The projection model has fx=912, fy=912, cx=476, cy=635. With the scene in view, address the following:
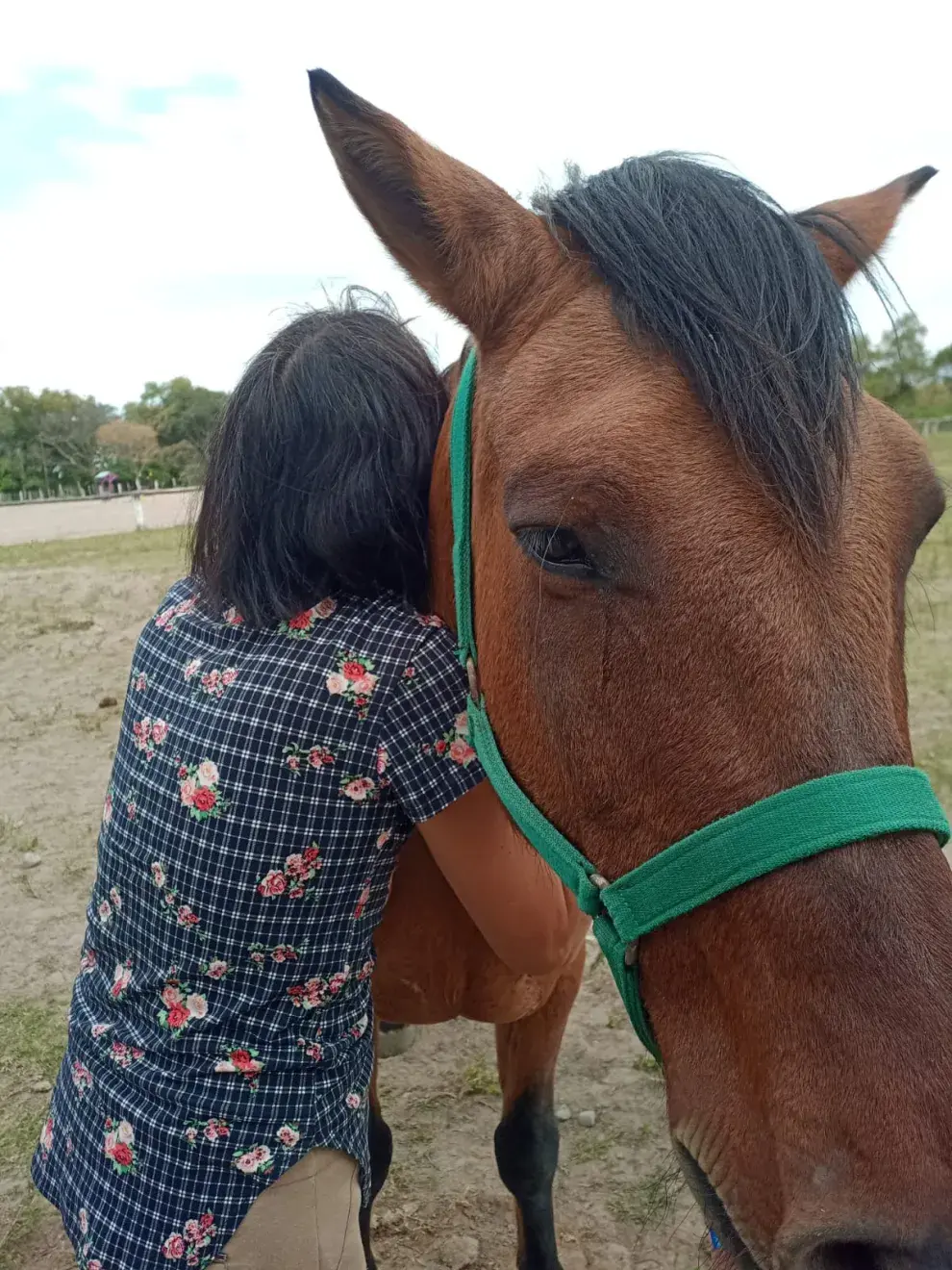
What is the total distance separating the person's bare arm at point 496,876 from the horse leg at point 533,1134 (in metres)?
0.99

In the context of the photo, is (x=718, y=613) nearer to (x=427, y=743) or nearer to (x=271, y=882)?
(x=427, y=743)

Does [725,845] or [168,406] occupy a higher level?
[168,406]

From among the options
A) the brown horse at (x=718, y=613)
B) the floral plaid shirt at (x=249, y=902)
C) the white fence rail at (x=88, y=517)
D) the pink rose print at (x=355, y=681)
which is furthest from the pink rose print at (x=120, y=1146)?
the white fence rail at (x=88, y=517)

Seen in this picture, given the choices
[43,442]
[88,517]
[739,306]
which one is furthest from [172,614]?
[43,442]

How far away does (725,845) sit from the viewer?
1.12 metres

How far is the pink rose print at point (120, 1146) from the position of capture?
1.65 m

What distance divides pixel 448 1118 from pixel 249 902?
91.1 inches

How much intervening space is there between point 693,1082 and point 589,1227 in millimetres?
2214

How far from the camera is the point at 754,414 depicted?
1249mm

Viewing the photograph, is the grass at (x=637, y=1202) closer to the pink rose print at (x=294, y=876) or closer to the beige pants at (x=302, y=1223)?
the beige pants at (x=302, y=1223)

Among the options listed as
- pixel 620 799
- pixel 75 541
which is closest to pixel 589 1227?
pixel 620 799

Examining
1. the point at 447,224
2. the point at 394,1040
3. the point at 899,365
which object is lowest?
the point at 394,1040

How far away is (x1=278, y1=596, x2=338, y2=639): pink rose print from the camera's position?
170cm

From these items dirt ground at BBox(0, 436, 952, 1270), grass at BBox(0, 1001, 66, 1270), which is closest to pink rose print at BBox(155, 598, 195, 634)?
dirt ground at BBox(0, 436, 952, 1270)
